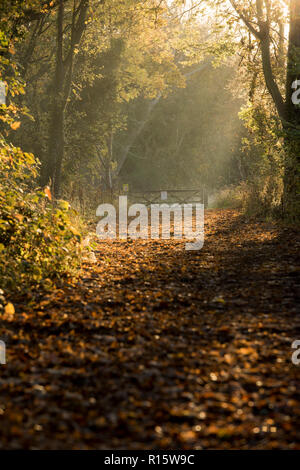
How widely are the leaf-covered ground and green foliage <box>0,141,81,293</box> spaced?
385mm

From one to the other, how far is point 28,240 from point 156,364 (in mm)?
2814

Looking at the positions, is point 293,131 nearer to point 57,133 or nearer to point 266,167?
point 266,167

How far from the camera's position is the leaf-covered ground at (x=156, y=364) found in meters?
2.77

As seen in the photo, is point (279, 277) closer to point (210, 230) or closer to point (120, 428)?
point (120, 428)

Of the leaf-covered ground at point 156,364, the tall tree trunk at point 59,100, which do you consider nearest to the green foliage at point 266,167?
the tall tree trunk at point 59,100

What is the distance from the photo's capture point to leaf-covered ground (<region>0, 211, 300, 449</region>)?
2768mm

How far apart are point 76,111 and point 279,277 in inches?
612

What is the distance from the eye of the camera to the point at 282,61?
1438 centimetres

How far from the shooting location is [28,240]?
5.69 m

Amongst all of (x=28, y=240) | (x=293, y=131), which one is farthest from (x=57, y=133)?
(x=28, y=240)

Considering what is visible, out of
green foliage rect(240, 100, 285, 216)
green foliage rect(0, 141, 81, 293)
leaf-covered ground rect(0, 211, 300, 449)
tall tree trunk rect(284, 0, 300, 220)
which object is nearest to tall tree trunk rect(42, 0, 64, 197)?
green foliage rect(240, 100, 285, 216)

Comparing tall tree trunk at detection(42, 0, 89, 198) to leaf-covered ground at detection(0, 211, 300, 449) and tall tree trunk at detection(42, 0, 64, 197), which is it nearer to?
tall tree trunk at detection(42, 0, 64, 197)

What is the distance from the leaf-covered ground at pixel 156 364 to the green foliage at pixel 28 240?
15.2 inches
